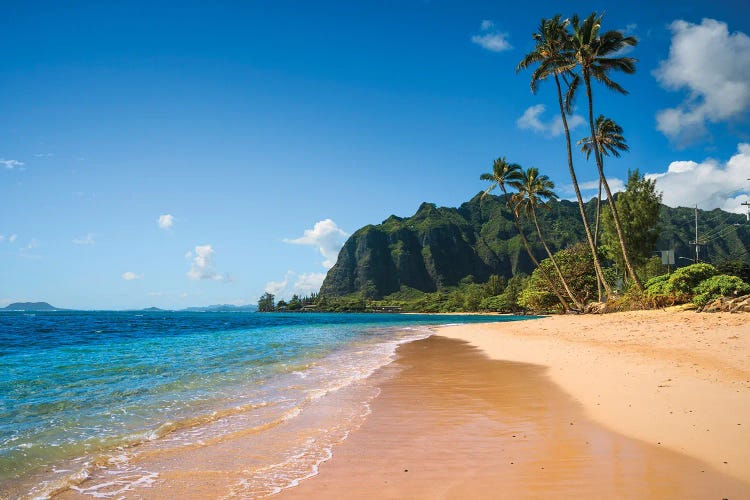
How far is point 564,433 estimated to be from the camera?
Answer: 22.1 ft

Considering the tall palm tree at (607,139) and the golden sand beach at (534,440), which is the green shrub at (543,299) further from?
the golden sand beach at (534,440)

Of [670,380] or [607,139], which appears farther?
[607,139]

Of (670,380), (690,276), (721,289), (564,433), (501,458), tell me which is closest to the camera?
(501,458)

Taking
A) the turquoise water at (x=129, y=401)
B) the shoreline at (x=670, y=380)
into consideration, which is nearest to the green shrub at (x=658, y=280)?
the shoreline at (x=670, y=380)

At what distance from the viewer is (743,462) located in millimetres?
5039

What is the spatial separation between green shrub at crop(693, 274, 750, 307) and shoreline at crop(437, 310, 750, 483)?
4190 millimetres

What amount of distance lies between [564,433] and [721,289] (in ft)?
77.3

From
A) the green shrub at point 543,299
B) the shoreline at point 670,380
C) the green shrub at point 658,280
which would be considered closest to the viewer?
the shoreline at point 670,380

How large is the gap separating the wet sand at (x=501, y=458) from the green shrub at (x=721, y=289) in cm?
2004

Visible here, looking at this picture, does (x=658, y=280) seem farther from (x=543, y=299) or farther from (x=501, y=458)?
(x=501, y=458)

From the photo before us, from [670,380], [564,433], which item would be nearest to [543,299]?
[670,380]

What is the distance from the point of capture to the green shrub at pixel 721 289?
2362 cm

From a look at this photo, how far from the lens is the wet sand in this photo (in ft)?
15.1

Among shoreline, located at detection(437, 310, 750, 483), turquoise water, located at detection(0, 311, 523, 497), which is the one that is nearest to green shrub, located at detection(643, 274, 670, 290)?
shoreline, located at detection(437, 310, 750, 483)
